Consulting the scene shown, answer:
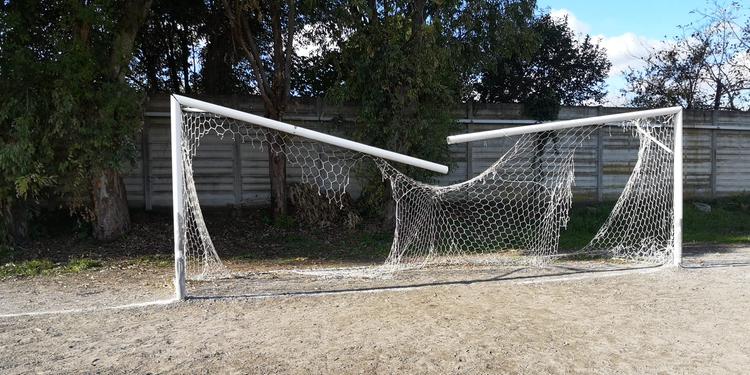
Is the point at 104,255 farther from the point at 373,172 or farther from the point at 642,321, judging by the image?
the point at 642,321

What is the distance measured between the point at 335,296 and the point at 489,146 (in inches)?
315

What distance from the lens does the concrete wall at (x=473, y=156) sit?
12109 millimetres

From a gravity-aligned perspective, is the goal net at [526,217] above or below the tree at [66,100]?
below

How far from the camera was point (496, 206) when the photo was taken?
11242 millimetres

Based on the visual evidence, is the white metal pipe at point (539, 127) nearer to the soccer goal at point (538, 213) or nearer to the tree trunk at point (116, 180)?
the soccer goal at point (538, 213)

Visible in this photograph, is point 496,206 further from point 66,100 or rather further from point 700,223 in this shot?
point 66,100

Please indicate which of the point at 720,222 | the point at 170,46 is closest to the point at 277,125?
the point at 170,46

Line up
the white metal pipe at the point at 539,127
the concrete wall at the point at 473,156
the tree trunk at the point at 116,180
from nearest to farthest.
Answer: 1. the white metal pipe at the point at 539,127
2. the tree trunk at the point at 116,180
3. the concrete wall at the point at 473,156

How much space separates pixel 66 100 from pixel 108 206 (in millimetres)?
2181

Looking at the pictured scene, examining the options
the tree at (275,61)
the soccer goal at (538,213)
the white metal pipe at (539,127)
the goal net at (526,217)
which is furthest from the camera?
the tree at (275,61)

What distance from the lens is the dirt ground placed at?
457 centimetres

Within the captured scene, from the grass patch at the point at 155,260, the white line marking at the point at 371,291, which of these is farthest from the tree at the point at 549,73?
the grass patch at the point at 155,260

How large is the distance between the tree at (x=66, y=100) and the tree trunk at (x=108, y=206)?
0.03 meters

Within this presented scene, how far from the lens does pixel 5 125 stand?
354 inches
